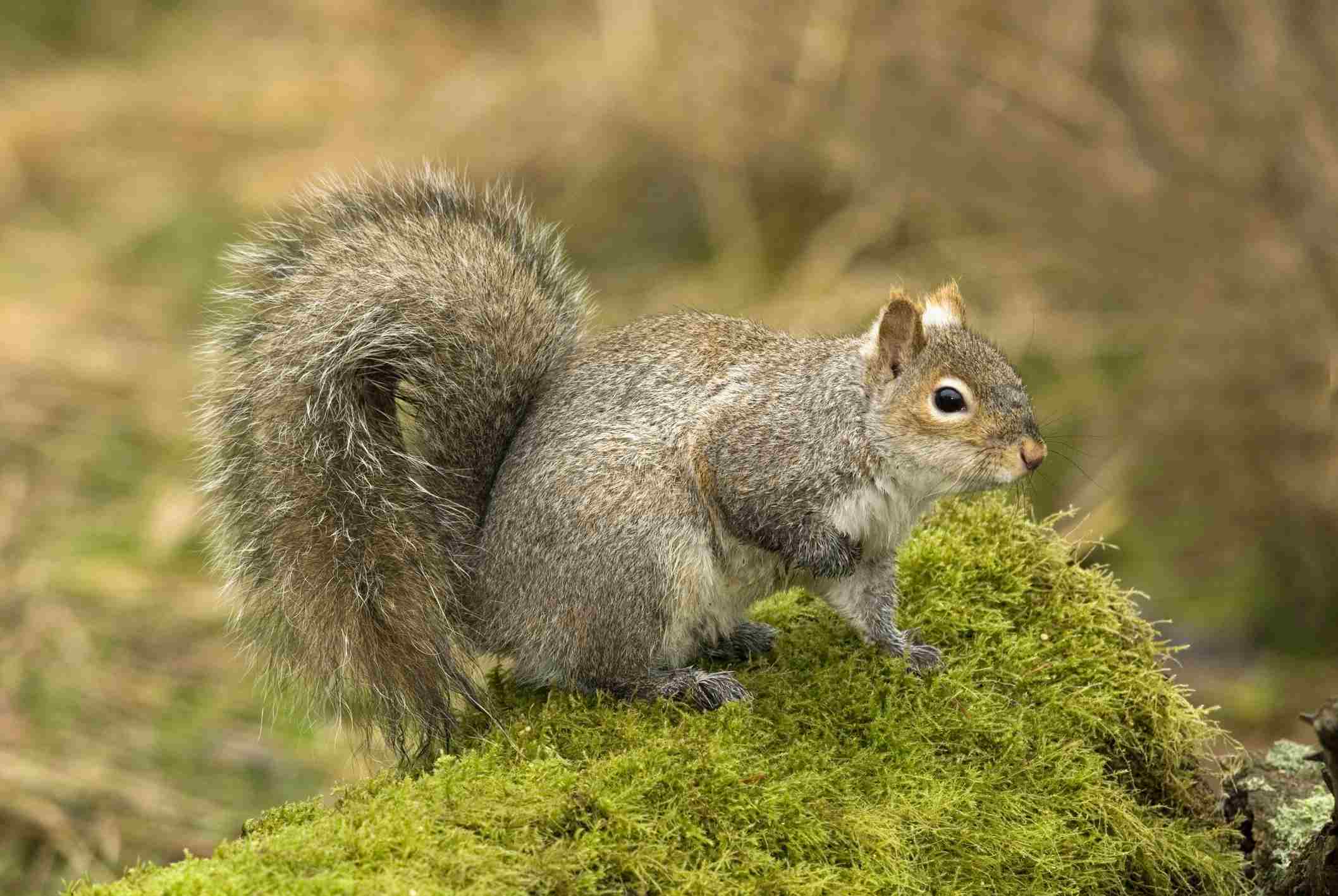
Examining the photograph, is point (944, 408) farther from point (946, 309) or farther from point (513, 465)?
point (513, 465)

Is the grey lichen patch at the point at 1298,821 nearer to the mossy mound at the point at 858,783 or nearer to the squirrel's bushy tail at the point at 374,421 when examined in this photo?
the mossy mound at the point at 858,783

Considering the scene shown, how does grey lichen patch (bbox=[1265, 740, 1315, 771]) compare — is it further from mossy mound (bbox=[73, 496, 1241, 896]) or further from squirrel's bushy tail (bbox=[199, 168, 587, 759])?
squirrel's bushy tail (bbox=[199, 168, 587, 759])

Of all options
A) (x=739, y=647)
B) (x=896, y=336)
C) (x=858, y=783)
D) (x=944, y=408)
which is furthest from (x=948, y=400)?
(x=858, y=783)

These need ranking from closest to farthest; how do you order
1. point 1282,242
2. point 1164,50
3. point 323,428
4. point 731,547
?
point 323,428 → point 731,547 → point 1282,242 → point 1164,50

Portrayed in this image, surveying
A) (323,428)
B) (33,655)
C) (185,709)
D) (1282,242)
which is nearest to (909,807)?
(323,428)

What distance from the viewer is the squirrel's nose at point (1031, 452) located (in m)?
3.35

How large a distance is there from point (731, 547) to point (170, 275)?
7190mm

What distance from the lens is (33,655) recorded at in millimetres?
5988

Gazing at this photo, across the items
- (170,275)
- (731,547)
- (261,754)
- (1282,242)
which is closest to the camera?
(731,547)

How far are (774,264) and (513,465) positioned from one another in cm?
561

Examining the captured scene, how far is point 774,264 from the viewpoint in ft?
29.3

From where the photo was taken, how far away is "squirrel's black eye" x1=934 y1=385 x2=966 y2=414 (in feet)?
11.2

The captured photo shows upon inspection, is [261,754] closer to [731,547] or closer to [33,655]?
[33,655]

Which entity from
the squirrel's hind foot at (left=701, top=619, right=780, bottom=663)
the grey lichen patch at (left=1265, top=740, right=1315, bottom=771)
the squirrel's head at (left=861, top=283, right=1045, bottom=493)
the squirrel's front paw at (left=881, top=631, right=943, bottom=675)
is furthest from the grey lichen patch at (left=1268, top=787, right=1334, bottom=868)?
the squirrel's hind foot at (left=701, top=619, right=780, bottom=663)
